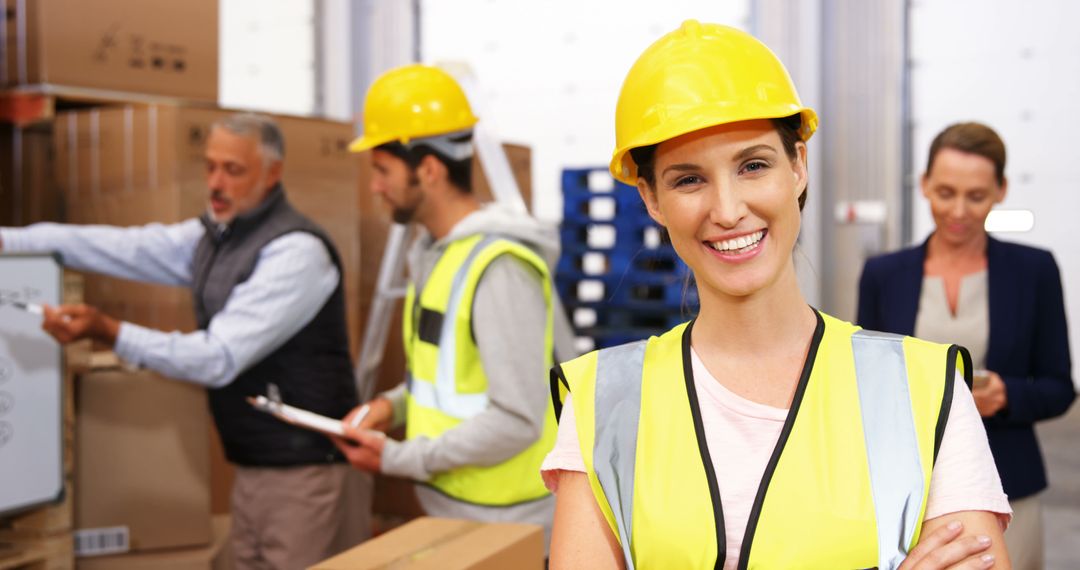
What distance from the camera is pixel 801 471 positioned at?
4.35 ft

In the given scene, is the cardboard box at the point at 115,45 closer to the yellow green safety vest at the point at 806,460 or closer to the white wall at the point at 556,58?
the yellow green safety vest at the point at 806,460

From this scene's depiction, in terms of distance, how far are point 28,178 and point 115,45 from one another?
0.61 metres

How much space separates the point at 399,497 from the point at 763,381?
10.9 ft

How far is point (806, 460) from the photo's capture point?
4.38ft

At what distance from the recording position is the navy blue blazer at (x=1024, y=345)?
2695mm

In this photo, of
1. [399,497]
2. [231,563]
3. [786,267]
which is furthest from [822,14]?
Answer: [786,267]

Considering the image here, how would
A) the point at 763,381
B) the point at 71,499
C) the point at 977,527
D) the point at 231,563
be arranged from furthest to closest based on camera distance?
the point at 231,563 → the point at 71,499 → the point at 763,381 → the point at 977,527

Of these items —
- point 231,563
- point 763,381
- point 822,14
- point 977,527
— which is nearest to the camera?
point 977,527

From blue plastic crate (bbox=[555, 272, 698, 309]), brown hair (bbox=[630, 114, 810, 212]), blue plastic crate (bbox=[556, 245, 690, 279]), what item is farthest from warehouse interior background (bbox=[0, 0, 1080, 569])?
brown hair (bbox=[630, 114, 810, 212])

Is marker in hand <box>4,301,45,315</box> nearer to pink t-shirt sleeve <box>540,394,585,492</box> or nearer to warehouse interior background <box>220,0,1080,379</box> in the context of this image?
pink t-shirt sleeve <box>540,394,585,492</box>

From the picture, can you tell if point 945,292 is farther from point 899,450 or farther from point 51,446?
point 51,446

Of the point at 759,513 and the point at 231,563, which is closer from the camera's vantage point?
the point at 759,513

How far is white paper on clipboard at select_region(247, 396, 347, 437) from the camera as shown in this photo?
111 inches

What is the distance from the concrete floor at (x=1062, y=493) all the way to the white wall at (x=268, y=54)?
232 inches
